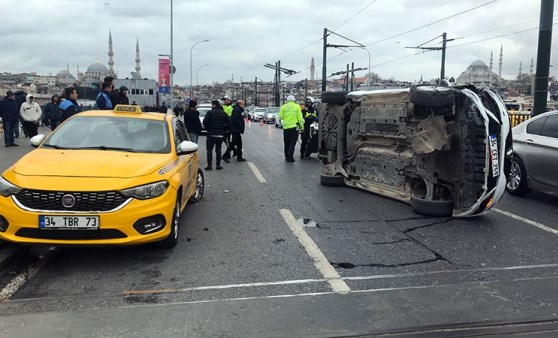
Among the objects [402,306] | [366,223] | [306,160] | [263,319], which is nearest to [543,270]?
[402,306]

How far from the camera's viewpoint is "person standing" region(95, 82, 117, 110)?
10.0 meters

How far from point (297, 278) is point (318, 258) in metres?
0.65

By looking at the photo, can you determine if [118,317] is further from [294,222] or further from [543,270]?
[543,270]

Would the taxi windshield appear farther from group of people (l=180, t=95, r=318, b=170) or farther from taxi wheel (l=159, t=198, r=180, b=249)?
group of people (l=180, t=95, r=318, b=170)

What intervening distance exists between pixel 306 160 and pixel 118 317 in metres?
10.7

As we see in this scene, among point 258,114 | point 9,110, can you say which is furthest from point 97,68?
point 9,110

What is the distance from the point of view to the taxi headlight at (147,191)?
480 cm

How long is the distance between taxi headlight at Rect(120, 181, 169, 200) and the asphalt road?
72 cm

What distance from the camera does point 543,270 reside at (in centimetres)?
488

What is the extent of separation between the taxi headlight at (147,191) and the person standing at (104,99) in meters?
5.61

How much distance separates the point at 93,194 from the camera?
4629 mm

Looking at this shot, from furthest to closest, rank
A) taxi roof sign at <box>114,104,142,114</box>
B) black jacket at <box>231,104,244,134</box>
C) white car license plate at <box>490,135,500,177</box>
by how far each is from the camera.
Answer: black jacket at <box>231,104,244,134</box>
taxi roof sign at <box>114,104,142,114</box>
white car license plate at <box>490,135,500,177</box>

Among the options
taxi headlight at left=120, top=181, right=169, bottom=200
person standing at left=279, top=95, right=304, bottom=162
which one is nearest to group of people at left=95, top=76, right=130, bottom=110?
person standing at left=279, top=95, right=304, bottom=162

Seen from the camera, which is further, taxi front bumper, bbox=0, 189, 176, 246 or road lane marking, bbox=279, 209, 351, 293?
taxi front bumper, bbox=0, 189, 176, 246
